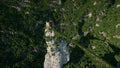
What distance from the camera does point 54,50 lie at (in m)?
37.4

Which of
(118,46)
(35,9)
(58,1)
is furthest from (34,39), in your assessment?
(118,46)

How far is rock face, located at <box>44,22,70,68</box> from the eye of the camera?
123ft

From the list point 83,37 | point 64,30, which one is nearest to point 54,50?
point 64,30

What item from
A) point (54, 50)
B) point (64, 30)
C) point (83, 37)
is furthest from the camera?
point (83, 37)

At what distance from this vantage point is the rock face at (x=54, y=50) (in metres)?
37.3

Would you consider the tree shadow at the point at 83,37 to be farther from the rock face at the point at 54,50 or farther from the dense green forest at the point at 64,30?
the rock face at the point at 54,50

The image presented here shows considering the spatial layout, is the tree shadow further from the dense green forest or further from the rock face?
the rock face

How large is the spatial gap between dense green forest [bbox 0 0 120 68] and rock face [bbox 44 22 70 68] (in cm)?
550

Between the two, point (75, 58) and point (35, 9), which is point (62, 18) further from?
point (75, 58)

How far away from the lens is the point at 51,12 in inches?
2254

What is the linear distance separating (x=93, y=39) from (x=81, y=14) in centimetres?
595

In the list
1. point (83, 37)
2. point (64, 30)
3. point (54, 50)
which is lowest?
point (83, 37)

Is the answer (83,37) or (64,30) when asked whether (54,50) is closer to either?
(64,30)

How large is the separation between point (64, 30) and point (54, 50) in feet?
63.5
